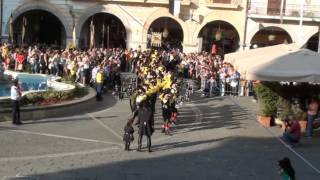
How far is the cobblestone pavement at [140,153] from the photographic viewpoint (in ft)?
47.5

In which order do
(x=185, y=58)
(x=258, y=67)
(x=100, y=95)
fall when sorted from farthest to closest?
(x=185, y=58)
(x=100, y=95)
(x=258, y=67)

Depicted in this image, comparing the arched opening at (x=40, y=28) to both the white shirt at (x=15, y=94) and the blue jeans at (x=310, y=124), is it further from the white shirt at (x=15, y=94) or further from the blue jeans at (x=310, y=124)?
the blue jeans at (x=310, y=124)

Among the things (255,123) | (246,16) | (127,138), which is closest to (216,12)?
(246,16)

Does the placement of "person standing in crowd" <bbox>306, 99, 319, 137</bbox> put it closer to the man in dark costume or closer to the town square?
the town square

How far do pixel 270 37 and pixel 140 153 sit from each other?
96.9 feet

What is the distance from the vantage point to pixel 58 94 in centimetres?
2242

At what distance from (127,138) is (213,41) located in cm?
2934

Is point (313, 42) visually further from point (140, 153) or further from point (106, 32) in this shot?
point (140, 153)

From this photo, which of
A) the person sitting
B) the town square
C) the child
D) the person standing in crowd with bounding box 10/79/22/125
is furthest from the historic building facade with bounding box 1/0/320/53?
the child

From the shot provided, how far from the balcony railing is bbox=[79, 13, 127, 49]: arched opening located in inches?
336

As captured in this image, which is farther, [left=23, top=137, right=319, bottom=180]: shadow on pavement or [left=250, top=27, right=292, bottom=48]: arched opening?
[left=250, top=27, right=292, bottom=48]: arched opening

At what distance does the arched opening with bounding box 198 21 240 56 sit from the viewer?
44.8 meters

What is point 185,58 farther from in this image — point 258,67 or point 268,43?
point 258,67

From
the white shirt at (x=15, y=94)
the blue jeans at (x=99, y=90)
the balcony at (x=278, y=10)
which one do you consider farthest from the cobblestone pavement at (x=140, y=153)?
the balcony at (x=278, y=10)
